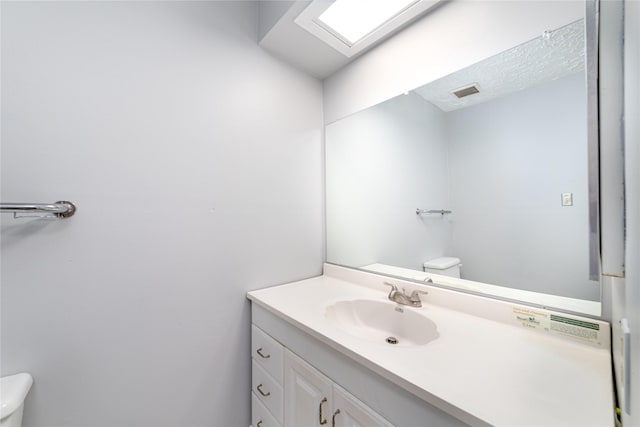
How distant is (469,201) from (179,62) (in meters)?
1.53

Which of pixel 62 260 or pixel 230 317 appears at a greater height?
pixel 62 260

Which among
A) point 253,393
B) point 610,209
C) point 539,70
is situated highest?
point 539,70

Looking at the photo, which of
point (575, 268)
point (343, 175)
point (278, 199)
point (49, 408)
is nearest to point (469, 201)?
point (575, 268)

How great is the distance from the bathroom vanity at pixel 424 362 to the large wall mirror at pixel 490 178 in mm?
116

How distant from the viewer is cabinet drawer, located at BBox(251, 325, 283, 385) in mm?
1101

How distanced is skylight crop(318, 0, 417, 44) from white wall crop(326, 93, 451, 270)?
0.39 meters

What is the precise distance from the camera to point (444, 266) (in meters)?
1.23

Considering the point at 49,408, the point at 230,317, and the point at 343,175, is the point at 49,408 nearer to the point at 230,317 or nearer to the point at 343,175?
the point at 230,317

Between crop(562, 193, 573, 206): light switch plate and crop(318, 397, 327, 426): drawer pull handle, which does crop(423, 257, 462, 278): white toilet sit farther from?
crop(318, 397, 327, 426): drawer pull handle

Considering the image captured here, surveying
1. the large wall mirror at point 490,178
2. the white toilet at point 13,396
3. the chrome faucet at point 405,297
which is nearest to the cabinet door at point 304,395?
the chrome faucet at point 405,297

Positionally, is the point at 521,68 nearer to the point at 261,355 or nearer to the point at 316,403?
the point at 316,403

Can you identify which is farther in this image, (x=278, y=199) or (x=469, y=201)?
(x=278, y=199)

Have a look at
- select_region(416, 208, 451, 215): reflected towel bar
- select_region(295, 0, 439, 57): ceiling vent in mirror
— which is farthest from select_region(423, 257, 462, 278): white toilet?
select_region(295, 0, 439, 57): ceiling vent in mirror

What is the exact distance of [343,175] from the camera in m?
1.69
